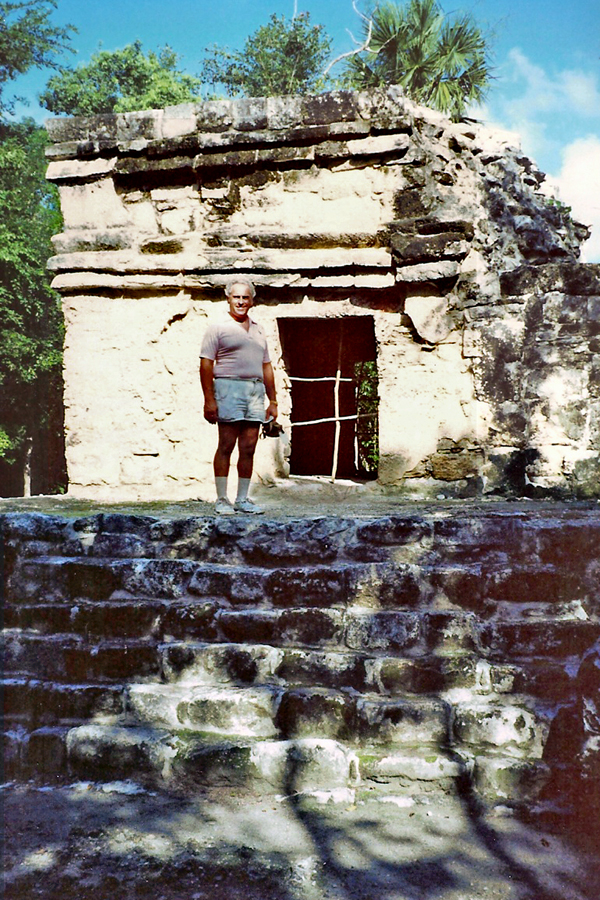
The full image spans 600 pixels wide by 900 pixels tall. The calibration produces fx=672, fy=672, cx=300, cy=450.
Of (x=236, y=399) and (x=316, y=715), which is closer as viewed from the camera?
(x=316, y=715)

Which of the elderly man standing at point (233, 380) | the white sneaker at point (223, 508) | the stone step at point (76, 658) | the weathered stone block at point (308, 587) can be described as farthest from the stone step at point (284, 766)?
the elderly man standing at point (233, 380)

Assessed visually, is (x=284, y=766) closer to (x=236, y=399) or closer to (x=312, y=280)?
(x=236, y=399)

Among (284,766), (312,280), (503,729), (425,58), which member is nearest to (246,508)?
(284,766)

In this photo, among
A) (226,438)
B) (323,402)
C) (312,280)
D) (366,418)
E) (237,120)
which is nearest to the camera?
(226,438)

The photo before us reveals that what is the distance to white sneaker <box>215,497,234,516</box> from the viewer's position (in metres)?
3.94

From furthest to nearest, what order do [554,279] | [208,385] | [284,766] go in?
[554,279] < [208,385] < [284,766]

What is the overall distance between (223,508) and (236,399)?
2.13 ft

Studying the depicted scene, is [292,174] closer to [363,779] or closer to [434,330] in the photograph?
[434,330]

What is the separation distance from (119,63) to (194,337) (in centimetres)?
1426

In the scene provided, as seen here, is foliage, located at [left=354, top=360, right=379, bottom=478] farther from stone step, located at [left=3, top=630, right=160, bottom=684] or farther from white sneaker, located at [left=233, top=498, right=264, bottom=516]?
stone step, located at [left=3, top=630, right=160, bottom=684]

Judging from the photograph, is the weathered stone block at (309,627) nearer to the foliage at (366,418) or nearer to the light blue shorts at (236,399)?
the light blue shorts at (236,399)

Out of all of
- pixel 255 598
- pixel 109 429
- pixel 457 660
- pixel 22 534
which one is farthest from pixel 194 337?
pixel 457 660

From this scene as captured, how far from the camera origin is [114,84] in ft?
54.3

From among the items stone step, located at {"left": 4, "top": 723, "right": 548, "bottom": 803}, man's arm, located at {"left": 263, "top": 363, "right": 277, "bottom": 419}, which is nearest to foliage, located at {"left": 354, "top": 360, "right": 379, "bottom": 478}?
man's arm, located at {"left": 263, "top": 363, "right": 277, "bottom": 419}
